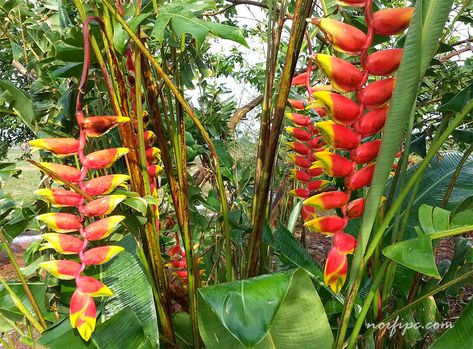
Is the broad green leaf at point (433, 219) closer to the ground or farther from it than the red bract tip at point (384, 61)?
closer to the ground

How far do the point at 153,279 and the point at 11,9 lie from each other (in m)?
0.65

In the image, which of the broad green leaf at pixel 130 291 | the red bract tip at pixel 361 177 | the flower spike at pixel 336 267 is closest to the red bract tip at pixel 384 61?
the red bract tip at pixel 361 177

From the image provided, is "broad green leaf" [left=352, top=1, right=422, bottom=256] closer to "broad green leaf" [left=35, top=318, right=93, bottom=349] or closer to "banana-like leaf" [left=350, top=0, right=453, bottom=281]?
"banana-like leaf" [left=350, top=0, right=453, bottom=281]

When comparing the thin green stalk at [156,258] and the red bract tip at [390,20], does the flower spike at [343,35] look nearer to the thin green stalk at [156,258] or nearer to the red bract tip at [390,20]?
the red bract tip at [390,20]

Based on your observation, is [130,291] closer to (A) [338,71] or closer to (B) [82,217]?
(B) [82,217]

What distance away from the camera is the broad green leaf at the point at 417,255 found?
0.50 metres

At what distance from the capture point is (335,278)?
0.60 m

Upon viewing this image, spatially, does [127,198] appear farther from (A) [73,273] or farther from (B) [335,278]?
(B) [335,278]

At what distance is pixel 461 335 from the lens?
64 cm

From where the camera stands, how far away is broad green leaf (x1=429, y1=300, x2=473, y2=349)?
63 cm

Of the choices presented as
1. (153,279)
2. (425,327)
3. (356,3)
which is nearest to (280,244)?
(153,279)

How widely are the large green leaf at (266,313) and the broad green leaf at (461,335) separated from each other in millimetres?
162

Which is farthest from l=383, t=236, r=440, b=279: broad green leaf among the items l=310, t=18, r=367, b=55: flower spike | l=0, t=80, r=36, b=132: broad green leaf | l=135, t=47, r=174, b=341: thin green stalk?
l=0, t=80, r=36, b=132: broad green leaf

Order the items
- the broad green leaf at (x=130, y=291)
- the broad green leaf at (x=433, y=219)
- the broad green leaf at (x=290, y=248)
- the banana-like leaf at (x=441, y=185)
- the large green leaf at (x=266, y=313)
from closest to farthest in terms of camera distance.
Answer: the large green leaf at (x=266, y=313) → the broad green leaf at (x=433, y=219) → the broad green leaf at (x=130, y=291) → the broad green leaf at (x=290, y=248) → the banana-like leaf at (x=441, y=185)
